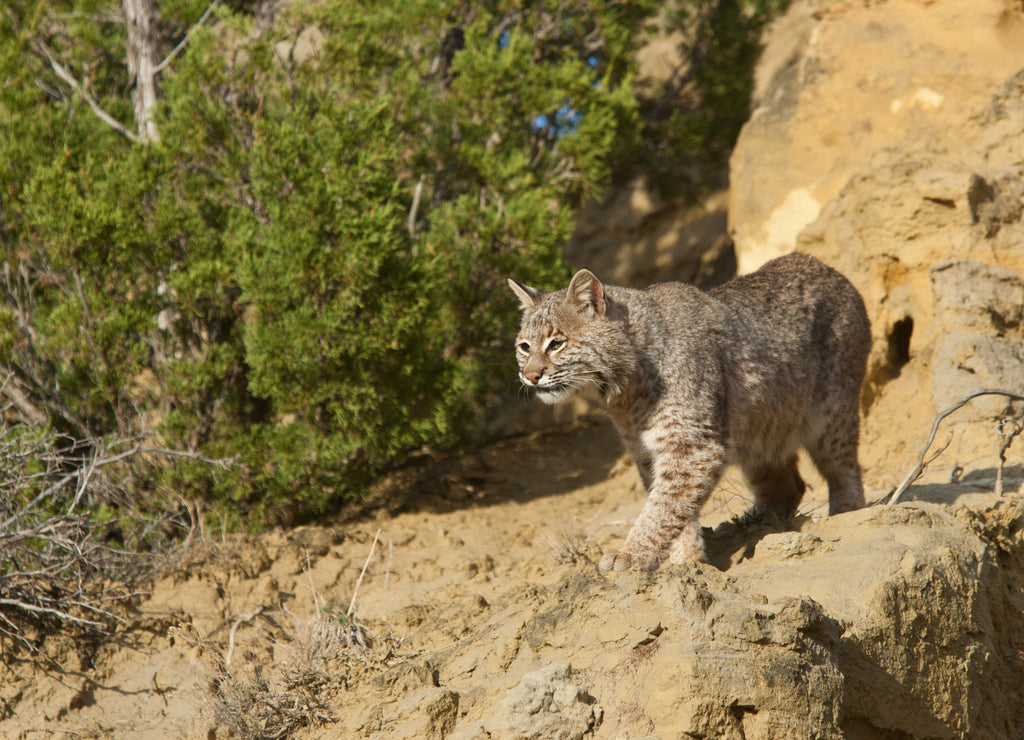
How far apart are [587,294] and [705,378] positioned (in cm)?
88

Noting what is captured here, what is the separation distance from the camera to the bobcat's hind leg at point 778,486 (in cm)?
631

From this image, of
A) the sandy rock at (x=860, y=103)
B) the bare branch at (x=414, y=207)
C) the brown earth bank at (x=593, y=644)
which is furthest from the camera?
the bare branch at (x=414, y=207)

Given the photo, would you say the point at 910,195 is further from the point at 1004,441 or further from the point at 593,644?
the point at 593,644

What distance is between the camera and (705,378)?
17.8ft

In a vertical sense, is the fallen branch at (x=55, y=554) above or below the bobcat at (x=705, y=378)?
below

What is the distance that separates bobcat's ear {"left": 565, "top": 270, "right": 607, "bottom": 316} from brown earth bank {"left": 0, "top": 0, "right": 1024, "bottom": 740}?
5.55ft

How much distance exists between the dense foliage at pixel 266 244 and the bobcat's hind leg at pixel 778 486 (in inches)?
125

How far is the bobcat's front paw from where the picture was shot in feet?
16.3

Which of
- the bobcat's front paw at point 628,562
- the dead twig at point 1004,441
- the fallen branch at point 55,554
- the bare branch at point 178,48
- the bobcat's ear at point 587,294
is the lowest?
the fallen branch at point 55,554

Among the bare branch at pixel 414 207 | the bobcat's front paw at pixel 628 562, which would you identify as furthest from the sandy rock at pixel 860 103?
the bobcat's front paw at pixel 628 562

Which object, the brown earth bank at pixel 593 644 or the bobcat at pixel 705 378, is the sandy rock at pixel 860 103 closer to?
the bobcat at pixel 705 378

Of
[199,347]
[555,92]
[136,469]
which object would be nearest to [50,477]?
[136,469]

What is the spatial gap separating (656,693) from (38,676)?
4307 mm

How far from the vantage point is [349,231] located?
7.77 meters
